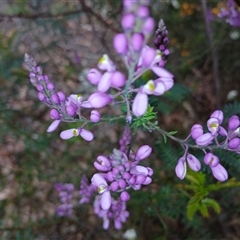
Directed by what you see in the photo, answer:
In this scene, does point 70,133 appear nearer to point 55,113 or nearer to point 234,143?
point 55,113

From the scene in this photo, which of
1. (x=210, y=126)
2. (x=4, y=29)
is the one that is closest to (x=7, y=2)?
(x=4, y=29)

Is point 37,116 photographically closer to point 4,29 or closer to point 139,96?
point 4,29

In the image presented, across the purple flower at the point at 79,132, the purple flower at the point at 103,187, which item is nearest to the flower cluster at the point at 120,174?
the purple flower at the point at 103,187

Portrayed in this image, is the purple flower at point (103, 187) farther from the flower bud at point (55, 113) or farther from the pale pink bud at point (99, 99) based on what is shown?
the pale pink bud at point (99, 99)

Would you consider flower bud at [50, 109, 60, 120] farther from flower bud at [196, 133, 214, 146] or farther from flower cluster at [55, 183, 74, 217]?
flower cluster at [55, 183, 74, 217]

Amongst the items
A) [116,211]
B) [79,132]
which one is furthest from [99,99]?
[116,211]

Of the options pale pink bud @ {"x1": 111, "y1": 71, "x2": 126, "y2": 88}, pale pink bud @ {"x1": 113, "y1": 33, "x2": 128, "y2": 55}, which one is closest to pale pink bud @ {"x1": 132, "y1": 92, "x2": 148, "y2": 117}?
pale pink bud @ {"x1": 111, "y1": 71, "x2": 126, "y2": 88}
